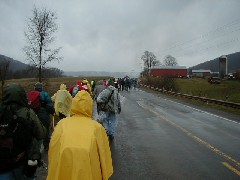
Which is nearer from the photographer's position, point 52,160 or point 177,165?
point 52,160

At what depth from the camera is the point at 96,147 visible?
14.3 feet

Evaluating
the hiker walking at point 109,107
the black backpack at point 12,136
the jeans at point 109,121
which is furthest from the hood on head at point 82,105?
the jeans at point 109,121

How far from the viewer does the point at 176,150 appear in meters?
11.4

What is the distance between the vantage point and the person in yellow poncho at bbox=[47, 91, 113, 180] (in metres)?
4.11

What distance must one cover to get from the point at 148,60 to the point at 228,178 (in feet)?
529

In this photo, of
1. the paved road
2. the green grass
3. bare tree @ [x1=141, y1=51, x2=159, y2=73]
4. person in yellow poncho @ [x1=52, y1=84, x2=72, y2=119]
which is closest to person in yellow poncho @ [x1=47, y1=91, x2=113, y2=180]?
the paved road

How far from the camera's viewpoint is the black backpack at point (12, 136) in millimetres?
4844

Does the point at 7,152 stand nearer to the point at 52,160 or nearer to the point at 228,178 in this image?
the point at 52,160

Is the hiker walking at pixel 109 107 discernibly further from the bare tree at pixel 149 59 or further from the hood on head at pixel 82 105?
the bare tree at pixel 149 59

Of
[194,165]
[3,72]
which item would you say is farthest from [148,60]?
[194,165]

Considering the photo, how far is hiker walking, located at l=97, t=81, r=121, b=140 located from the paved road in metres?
0.51

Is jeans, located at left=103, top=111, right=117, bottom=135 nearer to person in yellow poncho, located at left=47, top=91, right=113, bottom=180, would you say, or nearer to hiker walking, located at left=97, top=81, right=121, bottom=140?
hiker walking, located at left=97, top=81, right=121, bottom=140

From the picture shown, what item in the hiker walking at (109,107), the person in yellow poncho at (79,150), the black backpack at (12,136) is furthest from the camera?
the hiker walking at (109,107)

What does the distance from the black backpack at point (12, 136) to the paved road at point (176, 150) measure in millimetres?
3704
